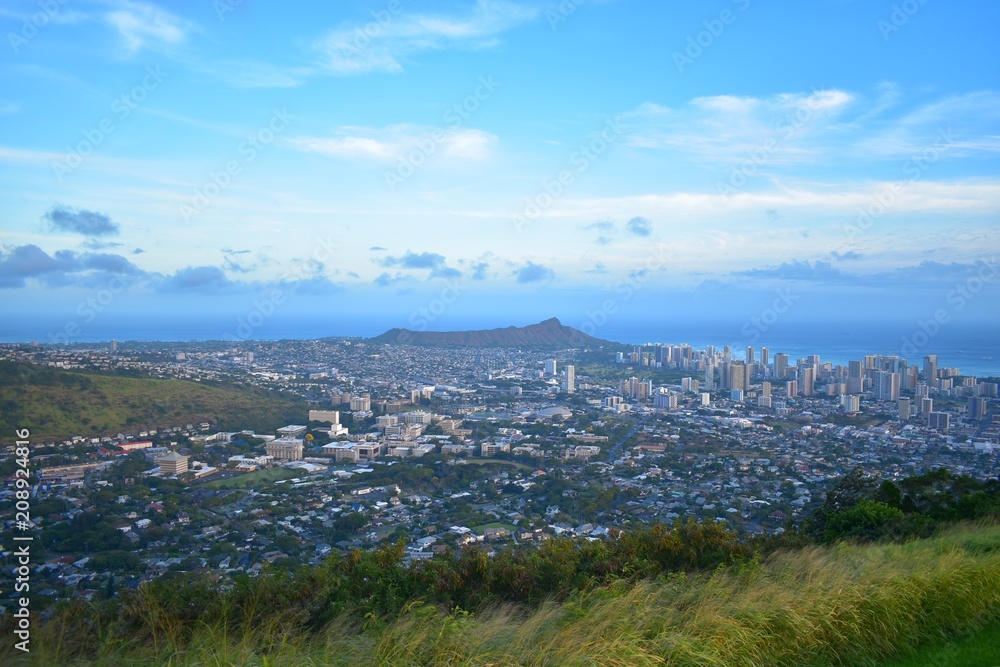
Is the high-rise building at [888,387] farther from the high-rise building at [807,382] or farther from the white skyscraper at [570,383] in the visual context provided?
the white skyscraper at [570,383]

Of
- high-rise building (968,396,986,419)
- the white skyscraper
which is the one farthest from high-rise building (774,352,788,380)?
high-rise building (968,396,986,419)

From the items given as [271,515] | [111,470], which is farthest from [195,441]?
[271,515]

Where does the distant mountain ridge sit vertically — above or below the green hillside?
above

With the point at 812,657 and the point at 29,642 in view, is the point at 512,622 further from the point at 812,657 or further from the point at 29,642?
the point at 29,642

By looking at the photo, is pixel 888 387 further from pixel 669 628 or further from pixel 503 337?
pixel 503 337

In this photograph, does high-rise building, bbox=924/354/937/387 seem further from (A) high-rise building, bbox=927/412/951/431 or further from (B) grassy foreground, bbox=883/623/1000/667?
(B) grassy foreground, bbox=883/623/1000/667
